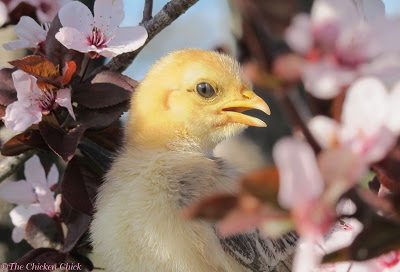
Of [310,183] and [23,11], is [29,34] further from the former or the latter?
[310,183]

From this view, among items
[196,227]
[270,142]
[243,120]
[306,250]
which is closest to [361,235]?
[306,250]

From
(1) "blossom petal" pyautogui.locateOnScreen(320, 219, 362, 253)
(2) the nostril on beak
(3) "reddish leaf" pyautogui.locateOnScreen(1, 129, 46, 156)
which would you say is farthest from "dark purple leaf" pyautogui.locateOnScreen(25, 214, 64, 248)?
(1) "blossom petal" pyautogui.locateOnScreen(320, 219, 362, 253)

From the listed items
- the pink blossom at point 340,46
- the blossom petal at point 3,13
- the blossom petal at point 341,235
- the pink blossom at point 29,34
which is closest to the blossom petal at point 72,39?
the pink blossom at point 29,34

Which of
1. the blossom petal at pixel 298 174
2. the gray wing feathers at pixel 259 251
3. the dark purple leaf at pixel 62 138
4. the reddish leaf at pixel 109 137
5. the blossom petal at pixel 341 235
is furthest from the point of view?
the reddish leaf at pixel 109 137

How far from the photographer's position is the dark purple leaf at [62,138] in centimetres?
159

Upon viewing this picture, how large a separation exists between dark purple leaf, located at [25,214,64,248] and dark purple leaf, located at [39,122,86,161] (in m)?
0.32

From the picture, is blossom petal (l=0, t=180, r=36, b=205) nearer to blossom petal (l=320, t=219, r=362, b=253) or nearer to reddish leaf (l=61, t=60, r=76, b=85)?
reddish leaf (l=61, t=60, r=76, b=85)

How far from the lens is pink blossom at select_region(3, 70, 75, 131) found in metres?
1.60

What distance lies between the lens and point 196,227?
1.71 m

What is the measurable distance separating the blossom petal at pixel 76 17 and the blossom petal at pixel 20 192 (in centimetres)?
45

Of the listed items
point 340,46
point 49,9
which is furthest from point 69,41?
point 340,46

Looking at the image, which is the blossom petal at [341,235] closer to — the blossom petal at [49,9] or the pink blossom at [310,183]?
the pink blossom at [310,183]

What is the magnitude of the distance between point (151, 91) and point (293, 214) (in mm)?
1451

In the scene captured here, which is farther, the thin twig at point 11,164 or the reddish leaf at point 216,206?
the thin twig at point 11,164
